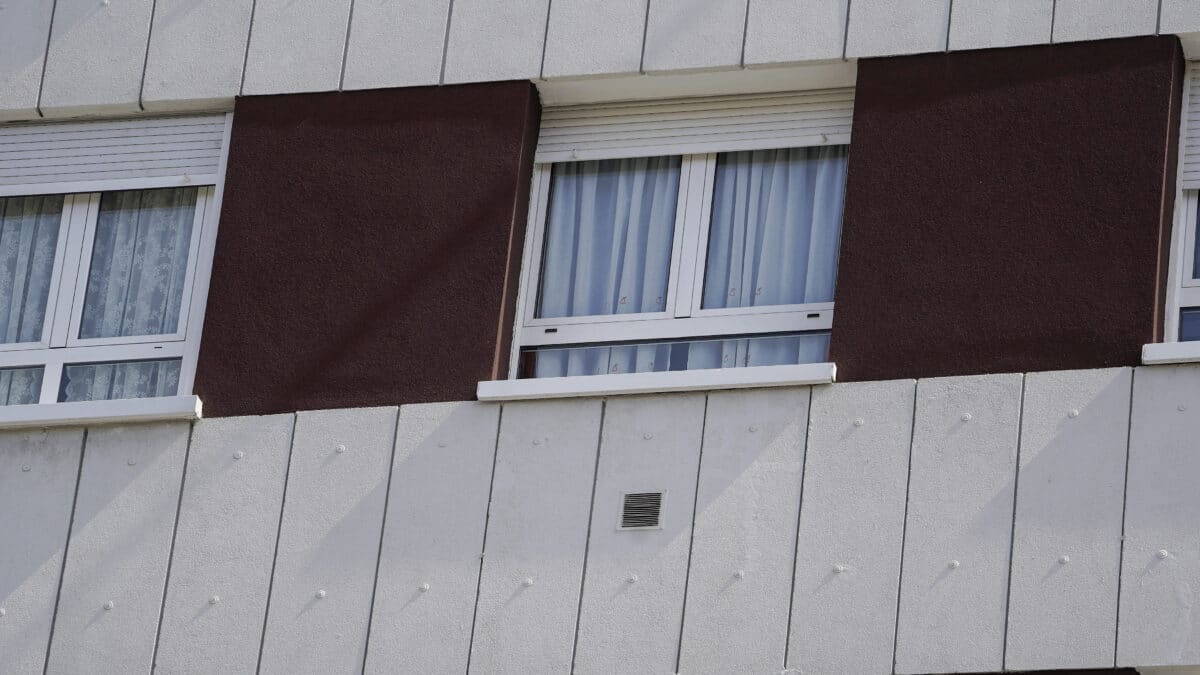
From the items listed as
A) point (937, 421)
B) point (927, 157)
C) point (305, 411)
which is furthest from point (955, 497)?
point (305, 411)

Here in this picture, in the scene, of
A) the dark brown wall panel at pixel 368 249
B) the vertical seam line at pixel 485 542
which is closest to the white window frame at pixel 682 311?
the dark brown wall panel at pixel 368 249

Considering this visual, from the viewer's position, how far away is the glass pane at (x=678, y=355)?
10664mm

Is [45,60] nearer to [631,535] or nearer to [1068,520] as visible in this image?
[631,535]

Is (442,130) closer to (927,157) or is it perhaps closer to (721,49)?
(721,49)

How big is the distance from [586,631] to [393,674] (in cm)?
85

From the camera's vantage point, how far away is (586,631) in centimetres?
1002

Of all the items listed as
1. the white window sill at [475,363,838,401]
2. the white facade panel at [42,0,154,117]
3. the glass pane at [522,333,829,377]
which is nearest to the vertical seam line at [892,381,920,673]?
the white window sill at [475,363,838,401]

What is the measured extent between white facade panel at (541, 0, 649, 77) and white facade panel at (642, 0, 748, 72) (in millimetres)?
61

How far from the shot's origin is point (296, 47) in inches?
457

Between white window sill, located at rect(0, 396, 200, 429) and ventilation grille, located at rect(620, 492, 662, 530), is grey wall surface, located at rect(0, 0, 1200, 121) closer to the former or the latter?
white window sill, located at rect(0, 396, 200, 429)

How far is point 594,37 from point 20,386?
3.19 m

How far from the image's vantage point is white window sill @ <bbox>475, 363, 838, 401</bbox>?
10.2 m

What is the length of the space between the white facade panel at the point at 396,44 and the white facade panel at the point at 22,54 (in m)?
1.64

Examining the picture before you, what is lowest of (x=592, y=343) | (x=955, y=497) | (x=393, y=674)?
(x=393, y=674)
